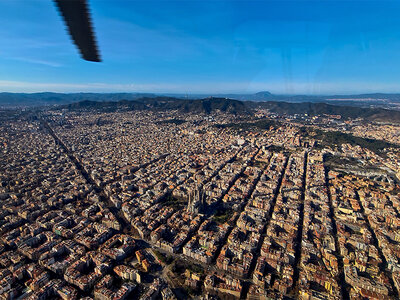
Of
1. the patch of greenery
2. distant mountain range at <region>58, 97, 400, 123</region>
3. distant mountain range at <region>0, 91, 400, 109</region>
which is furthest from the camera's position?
distant mountain range at <region>0, 91, 400, 109</region>

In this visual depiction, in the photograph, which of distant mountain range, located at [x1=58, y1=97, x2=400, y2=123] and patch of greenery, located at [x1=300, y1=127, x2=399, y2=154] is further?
distant mountain range, located at [x1=58, y1=97, x2=400, y2=123]

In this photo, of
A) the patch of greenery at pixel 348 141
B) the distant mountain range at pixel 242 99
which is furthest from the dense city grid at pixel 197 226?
the distant mountain range at pixel 242 99

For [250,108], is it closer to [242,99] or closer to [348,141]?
[348,141]

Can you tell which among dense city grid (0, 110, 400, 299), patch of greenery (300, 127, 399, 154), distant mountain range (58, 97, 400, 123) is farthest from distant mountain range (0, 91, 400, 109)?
dense city grid (0, 110, 400, 299)

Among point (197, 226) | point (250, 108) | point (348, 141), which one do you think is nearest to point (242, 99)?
point (250, 108)

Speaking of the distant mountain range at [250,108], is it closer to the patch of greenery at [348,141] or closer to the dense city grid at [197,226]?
the patch of greenery at [348,141]

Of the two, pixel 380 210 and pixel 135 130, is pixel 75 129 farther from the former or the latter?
pixel 380 210

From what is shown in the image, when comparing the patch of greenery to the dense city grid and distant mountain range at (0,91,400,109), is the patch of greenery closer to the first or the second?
the dense city grid

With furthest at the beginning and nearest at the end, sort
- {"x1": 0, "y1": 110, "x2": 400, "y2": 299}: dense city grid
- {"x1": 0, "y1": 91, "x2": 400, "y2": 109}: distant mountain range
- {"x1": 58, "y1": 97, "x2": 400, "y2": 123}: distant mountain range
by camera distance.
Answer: {"x1": 0, "y1": 91, "x2": 400, "y2": 109}: distant mountain range → {"x1": 58, "y1": 97, "x2": 400, "y2": 123}: distant mountain range → {"x1": 0, "y1": 110, "x2": 400, "y2": 299}: dense city grid

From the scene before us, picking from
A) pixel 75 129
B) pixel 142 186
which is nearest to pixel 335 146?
pixel 142 186
